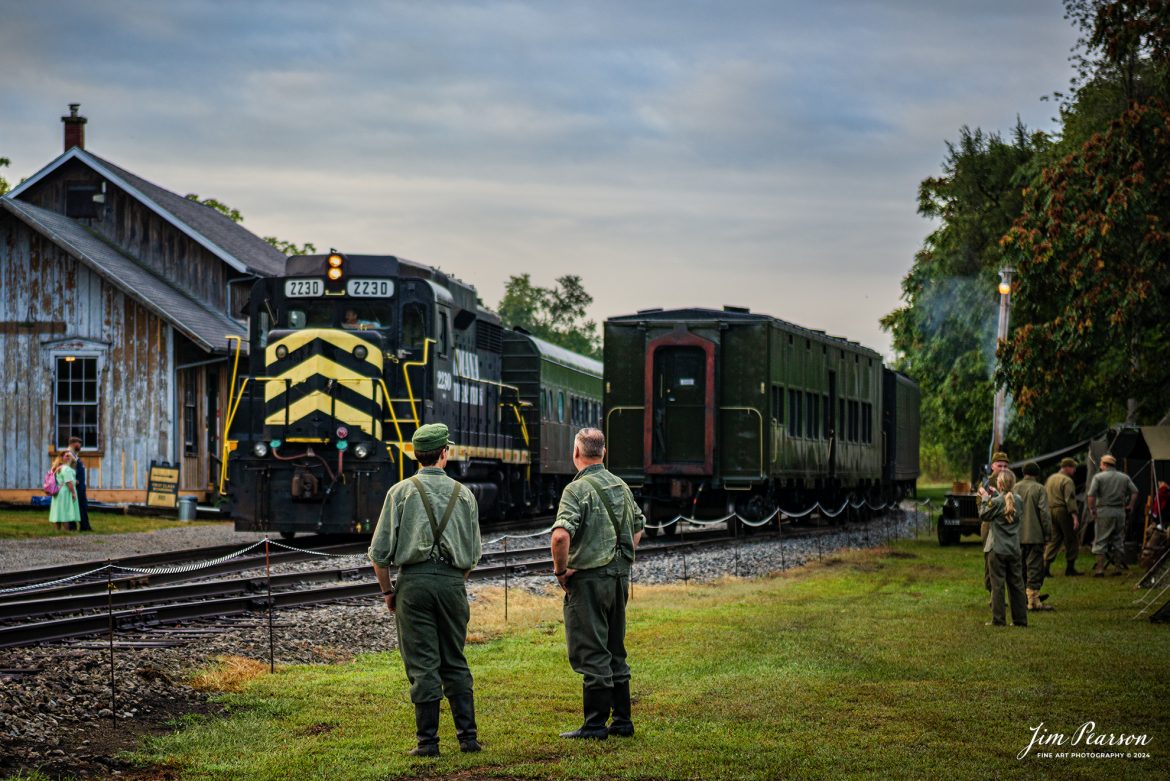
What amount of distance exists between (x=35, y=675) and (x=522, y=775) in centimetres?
426

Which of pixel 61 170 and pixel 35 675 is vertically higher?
pixel 61 170

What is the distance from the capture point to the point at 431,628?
27.2 feet

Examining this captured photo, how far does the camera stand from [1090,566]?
23.3 meters

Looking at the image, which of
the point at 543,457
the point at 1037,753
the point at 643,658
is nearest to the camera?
the point at 1037,753

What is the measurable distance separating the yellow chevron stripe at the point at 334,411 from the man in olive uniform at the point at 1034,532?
32.5 feet

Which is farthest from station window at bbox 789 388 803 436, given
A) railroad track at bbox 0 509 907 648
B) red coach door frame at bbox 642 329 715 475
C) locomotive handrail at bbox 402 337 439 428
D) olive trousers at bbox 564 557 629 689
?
olive trousers at bbox 564 557 629 689

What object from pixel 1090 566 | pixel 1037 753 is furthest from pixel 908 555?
pixel 1037 753

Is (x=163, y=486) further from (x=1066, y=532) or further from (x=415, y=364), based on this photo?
(x=1066, y=532)

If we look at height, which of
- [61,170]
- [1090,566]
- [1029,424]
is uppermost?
[61,170]

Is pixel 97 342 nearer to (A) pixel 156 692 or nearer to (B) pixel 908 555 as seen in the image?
(B) pixel 908 555

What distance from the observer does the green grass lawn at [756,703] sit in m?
7.96

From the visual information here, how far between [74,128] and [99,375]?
37.2 ft
